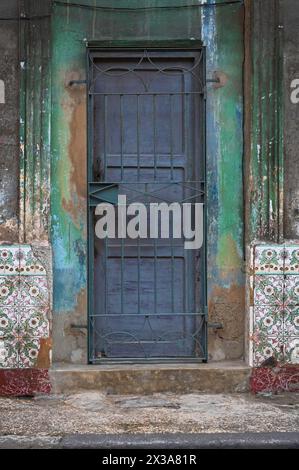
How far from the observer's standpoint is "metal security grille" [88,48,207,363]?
7.01 m

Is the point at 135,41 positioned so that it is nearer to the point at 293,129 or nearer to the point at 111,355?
the point at 293,129

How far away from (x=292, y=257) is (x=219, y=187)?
2.71 feet

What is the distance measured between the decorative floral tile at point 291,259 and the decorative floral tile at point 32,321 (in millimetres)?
1854

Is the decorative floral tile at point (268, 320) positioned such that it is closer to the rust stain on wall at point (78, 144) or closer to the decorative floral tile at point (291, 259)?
the decorative floral tile at point (291, 259)

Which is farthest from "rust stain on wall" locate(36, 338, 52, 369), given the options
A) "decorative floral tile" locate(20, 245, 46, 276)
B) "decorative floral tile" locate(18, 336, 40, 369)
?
"decorative floral tile" locate(20, 245, 46, 276)

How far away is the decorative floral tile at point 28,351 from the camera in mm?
6668

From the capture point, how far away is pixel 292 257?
22.1 feet

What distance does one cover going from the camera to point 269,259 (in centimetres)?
672

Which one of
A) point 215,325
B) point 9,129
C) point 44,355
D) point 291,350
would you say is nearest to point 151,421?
point 44,355

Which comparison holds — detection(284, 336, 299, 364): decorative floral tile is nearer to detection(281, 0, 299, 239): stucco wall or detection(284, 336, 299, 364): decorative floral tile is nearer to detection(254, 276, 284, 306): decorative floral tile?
detection(254, 276, 284, 306): decorative floral tile

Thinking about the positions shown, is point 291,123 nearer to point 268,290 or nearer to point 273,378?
point 268,290

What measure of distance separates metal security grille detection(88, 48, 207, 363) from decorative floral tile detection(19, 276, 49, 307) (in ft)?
1.66
